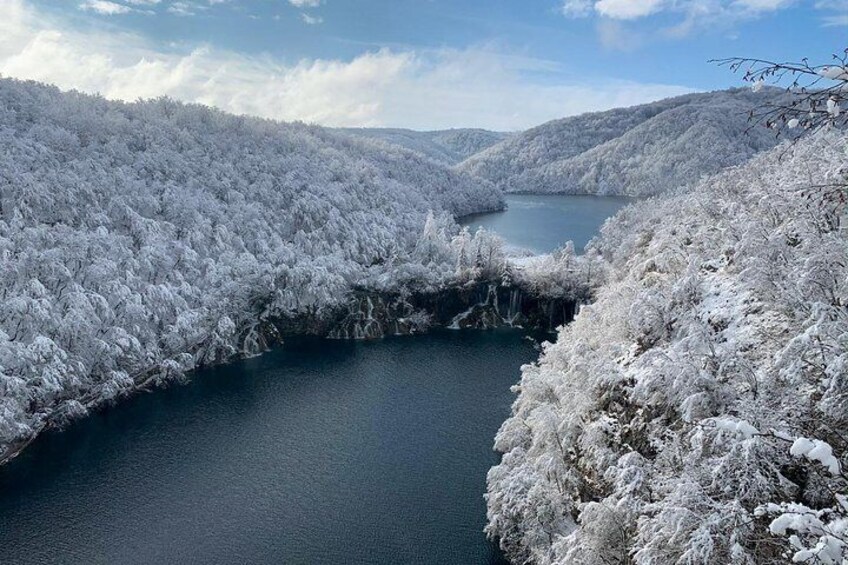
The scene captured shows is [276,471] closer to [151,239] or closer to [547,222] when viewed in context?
[151,239]

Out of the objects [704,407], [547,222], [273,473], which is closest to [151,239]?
[273,473]

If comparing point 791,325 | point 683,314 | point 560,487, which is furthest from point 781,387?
point 560,487

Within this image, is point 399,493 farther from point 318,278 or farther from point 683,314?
point 318,278

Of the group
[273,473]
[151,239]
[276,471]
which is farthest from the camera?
[151,239]

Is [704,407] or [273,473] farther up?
[704,407]

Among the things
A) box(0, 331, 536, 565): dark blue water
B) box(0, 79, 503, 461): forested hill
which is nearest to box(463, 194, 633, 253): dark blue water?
box(0, 79, 503, 461): forested hill
